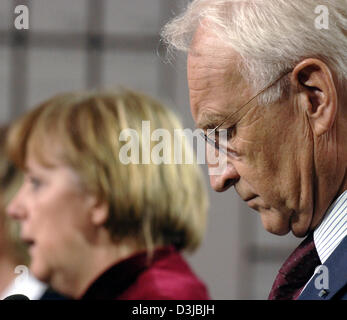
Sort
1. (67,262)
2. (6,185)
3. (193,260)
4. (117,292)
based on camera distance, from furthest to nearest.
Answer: (193,260)
(6,185)
(67,262)
(117,292)

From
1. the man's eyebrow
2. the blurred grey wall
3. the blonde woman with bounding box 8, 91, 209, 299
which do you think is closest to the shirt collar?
the man's eyebrow

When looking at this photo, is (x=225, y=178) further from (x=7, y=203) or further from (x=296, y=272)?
(x=7, y=203)

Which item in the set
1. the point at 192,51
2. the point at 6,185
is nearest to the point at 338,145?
the point at 192,51

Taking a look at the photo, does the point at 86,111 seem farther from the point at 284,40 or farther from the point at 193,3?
the point at 284,40

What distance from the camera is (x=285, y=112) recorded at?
1361mm

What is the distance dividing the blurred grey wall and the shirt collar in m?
2.08

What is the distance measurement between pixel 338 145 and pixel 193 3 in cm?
37

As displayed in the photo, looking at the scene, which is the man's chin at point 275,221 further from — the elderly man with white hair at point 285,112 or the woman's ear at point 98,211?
the woman's ear at point 98,211

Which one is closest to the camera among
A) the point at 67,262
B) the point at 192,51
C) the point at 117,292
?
the point at 192,51

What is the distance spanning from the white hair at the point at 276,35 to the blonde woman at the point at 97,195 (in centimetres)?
72

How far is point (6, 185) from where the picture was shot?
8.26 ft

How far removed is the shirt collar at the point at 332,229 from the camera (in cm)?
132

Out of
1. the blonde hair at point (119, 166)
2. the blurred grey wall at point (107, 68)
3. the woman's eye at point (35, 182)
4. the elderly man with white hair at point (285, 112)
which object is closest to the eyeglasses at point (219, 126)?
the elderly man with white hair at point (285, 112)

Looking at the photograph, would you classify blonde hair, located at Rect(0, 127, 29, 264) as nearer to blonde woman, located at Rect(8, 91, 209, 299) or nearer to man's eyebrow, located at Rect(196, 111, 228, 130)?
blonde woman, located at Rect(8, 91, 209, 299)
